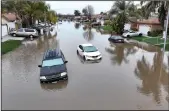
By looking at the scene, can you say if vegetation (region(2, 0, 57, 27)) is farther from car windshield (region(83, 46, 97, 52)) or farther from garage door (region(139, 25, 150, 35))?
car windshield (region(83, 46, 97, 52))

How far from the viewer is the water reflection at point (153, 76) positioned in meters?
12.5

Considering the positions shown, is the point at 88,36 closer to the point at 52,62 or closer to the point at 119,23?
the point at 119,23

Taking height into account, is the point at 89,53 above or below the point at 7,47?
above

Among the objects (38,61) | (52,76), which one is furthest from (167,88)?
(38,61)

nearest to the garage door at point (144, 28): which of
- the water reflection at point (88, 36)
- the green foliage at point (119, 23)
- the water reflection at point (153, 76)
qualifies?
the green foliage at point (119, 23)

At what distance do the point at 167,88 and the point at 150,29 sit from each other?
3006 cm

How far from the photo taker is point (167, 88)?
42.9 feet

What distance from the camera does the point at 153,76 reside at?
15.5 meters

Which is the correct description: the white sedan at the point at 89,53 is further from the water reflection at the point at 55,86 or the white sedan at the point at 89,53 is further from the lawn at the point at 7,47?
the lawn at the point at 7,47

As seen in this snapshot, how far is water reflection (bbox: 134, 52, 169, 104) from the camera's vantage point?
41.0 ft

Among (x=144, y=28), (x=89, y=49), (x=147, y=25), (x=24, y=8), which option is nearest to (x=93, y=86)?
(x=89, y=49)

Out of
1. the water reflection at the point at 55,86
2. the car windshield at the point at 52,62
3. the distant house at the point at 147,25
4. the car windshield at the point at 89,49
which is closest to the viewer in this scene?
the water reflection at the point at 55,86

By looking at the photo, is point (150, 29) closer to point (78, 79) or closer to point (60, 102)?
point (78, 79)

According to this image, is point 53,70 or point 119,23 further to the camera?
point 119,23
